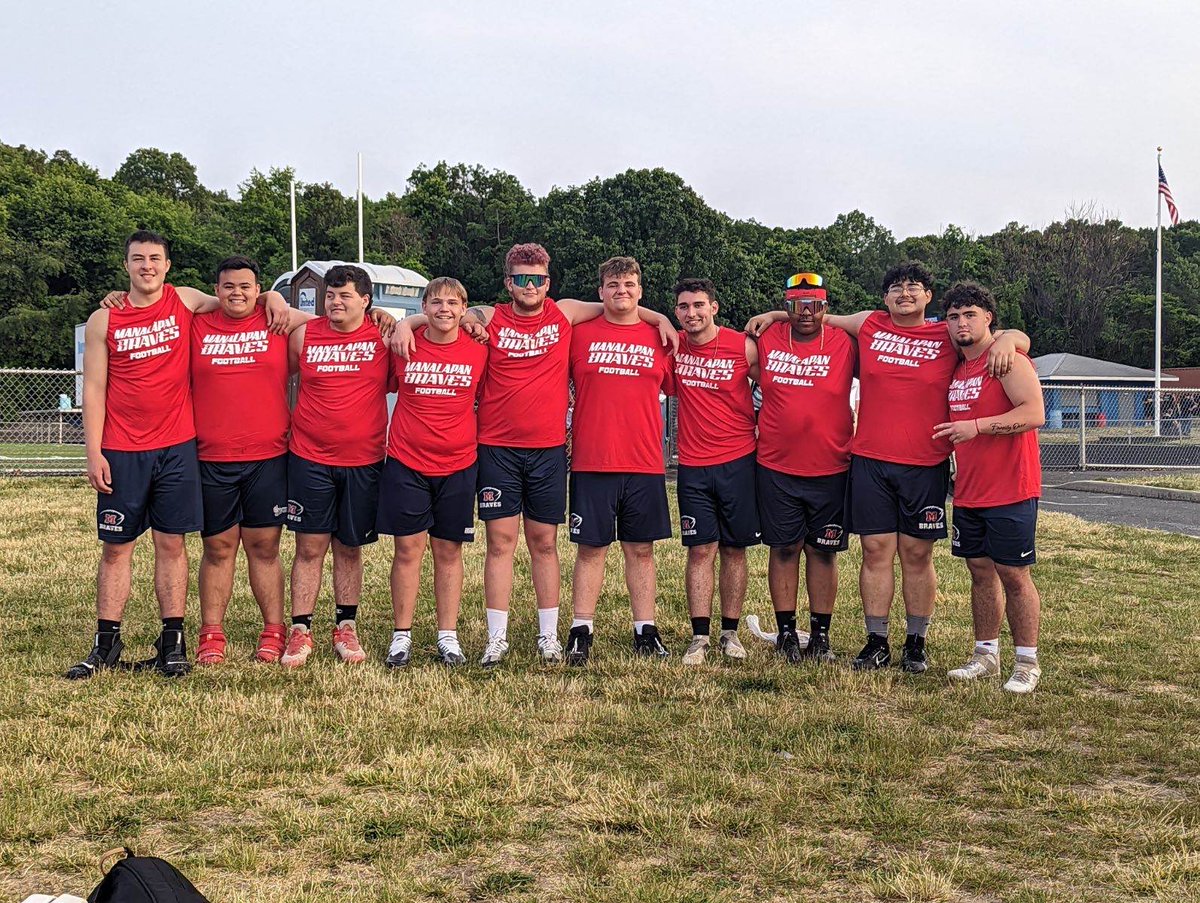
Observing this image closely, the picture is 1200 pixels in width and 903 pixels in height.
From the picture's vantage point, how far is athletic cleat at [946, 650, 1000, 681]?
232 inches

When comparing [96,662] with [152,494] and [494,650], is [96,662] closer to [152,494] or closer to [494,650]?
[152,494]

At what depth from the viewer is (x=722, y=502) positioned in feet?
21.0

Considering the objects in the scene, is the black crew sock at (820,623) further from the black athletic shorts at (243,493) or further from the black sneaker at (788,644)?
the black athletic shorts at (243,493)

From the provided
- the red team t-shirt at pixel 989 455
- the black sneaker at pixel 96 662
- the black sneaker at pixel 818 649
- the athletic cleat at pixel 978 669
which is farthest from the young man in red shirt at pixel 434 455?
the red team t-shirt at pixel 989 455

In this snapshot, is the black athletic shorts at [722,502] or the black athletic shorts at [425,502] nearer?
the black athletic shorts at [425,502]

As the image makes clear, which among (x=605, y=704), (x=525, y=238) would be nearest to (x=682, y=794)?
(x=605, y=704)

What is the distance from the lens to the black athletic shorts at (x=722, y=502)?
639cm

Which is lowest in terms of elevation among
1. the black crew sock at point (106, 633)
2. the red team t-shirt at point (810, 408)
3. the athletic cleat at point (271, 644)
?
the athletic cleat at point (271, 644)

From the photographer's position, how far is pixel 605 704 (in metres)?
5.28

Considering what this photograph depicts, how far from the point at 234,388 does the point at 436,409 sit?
115 centimetres

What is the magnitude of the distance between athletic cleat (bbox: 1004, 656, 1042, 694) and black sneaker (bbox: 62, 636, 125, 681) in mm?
4836

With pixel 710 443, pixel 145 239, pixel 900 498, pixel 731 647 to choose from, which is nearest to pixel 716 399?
pixel 710 443

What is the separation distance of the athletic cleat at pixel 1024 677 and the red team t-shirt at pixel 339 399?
12.2ft

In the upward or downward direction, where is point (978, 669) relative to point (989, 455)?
downward
